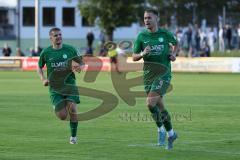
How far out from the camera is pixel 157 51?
15461mm

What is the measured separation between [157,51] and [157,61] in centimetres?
19

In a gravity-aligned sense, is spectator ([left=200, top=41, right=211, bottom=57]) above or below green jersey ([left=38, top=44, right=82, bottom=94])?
below

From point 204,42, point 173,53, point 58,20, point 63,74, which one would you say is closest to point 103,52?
point 204,42

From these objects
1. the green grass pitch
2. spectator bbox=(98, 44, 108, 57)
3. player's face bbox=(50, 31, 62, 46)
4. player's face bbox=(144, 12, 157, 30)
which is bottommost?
spectator bbox=(98, 44, 108, 57)

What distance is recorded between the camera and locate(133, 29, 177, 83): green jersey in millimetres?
15461

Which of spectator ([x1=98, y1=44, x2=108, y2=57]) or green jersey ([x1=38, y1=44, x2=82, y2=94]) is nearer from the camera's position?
green jersey ([x1=38, y1=44, x2=82, y2=94])

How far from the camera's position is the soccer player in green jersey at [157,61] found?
15.4 m

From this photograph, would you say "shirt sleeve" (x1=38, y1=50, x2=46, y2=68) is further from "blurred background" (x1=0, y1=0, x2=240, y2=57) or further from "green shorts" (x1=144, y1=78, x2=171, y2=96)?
"blurred background" (x1=0, y1=0, x2=240, y2=57)

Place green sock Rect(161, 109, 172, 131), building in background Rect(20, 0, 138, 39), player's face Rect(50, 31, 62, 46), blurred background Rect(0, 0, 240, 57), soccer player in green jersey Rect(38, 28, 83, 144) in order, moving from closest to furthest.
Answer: green sock Rect(161, 109, 172, 131)
player's face Rect(50, 31, 62, 46)
soccer player in green jersey Rect(38, 28, 83, 144)
blurred background Rect(0, 0, 240, 57)
building in background Rect(20, 0, 138, 39)

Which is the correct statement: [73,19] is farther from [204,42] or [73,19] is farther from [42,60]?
[42,60]

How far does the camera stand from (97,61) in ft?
161

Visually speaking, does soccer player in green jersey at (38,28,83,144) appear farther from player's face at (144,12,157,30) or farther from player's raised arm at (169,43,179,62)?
player's raised arm at (169,43,179,62)

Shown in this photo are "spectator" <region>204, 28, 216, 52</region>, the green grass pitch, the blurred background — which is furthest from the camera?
the blurred background

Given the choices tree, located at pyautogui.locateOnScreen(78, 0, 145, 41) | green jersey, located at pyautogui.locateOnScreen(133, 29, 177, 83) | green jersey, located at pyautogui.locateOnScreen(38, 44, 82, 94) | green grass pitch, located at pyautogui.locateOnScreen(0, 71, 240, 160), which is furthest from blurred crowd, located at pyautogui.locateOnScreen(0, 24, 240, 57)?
green jersey, located at pyautogui.locateOnScreen(133, 29, 177, 83)
